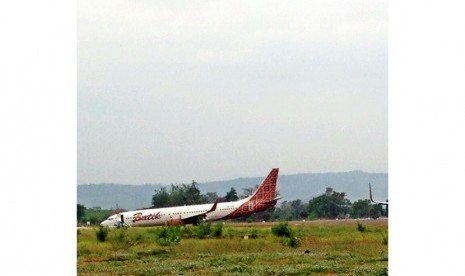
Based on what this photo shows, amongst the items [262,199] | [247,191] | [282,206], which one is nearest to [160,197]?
[247,191]

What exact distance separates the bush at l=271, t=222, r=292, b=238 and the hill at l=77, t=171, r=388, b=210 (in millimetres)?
261

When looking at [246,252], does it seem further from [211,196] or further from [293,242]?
[211,196]

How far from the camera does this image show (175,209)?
28.4 feet

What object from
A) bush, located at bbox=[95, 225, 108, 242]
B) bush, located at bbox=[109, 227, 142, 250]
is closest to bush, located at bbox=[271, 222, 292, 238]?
bush, located at bbox=[109, 227, 142, 250]

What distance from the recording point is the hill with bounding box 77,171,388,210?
851 centimetres

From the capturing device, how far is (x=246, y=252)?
28.4ft

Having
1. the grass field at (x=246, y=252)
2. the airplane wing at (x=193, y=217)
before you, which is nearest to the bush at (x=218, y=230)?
the grass field at (x=246, y=252)

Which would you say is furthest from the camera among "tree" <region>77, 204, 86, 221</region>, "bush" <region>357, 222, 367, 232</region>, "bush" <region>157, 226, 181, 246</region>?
"bush" <region>357, 222, 367, 232</region>

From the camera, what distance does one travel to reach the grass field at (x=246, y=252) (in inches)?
334

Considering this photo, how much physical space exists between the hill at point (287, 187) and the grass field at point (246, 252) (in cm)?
25

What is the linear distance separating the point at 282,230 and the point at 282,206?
22cm

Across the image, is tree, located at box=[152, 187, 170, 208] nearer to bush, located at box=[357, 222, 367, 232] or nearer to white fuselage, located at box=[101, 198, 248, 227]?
white fuselage, located at box=[101, 198, 248, 227]
